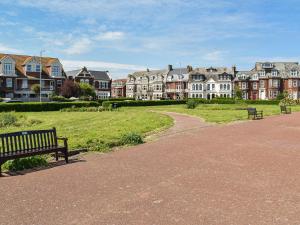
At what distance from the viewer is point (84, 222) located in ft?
21.4

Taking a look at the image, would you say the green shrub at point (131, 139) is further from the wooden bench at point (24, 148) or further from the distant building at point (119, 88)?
the distant building at point (119, 88)

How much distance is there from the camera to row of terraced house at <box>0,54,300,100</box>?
6875 centimetres

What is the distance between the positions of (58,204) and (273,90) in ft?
300

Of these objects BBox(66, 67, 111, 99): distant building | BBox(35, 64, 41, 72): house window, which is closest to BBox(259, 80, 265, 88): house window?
BBox(66, 67, 111, 99): distant building

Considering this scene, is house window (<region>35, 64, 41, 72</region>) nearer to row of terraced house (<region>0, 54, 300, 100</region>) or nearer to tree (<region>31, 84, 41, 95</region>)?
row of terraced house (<region>0, 54, 300, 100</region>)

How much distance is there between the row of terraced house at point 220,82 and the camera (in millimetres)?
92188

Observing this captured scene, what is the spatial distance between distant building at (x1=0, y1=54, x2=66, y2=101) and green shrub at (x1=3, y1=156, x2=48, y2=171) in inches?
2178

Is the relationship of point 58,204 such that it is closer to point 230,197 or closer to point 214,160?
point 230,197

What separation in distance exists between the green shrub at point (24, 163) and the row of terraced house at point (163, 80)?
55973 millimetres

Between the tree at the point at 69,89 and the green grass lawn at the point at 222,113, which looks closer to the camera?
the green grass lawn at the point at 222,113

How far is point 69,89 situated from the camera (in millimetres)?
69812

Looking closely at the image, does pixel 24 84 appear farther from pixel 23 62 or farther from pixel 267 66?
pixel 267 66

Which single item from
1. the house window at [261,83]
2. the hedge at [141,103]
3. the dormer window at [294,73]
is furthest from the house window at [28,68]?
the dormer window at [294,73]

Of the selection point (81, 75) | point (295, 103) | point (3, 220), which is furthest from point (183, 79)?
point (3, 220)
